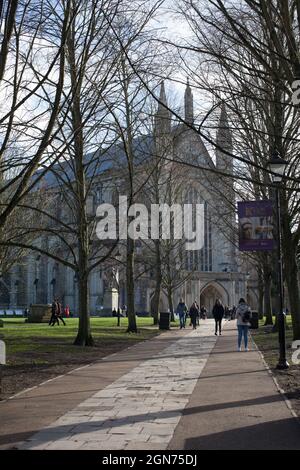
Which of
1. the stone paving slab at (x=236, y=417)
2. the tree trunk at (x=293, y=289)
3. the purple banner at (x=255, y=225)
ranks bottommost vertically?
the stone paving slab at (x=236, y=417)

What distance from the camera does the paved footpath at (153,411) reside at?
6844 mm

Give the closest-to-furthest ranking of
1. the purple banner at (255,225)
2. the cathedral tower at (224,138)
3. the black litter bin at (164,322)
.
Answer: the cathedral tower at (224,138) → the purple banner at (255,225) → the black litter bin at (164,322)

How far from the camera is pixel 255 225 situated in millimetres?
17688

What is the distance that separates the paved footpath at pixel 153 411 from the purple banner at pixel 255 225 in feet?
14.2

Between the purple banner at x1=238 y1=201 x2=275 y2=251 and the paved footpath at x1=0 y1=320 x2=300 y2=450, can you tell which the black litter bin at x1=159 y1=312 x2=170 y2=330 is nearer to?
the purple banner at x1=238 y1=201 x2=275 y2=251

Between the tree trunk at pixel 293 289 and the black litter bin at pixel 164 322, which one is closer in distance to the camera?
the tree trunk at pixel 293 289

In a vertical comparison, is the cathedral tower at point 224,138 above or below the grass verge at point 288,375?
above

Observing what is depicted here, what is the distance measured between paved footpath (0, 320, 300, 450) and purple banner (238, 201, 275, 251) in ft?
14.2

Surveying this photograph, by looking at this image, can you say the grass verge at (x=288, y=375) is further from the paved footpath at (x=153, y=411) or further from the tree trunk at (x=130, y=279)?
the tree trunk at (x=130, y=279)

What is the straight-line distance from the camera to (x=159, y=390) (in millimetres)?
10781

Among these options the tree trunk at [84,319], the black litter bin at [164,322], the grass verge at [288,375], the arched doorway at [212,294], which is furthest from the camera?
the arched doorway at [212,294]

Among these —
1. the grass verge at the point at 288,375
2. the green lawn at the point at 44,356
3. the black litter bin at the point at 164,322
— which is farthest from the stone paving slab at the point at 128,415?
the black litter bin at the point at 164,322
